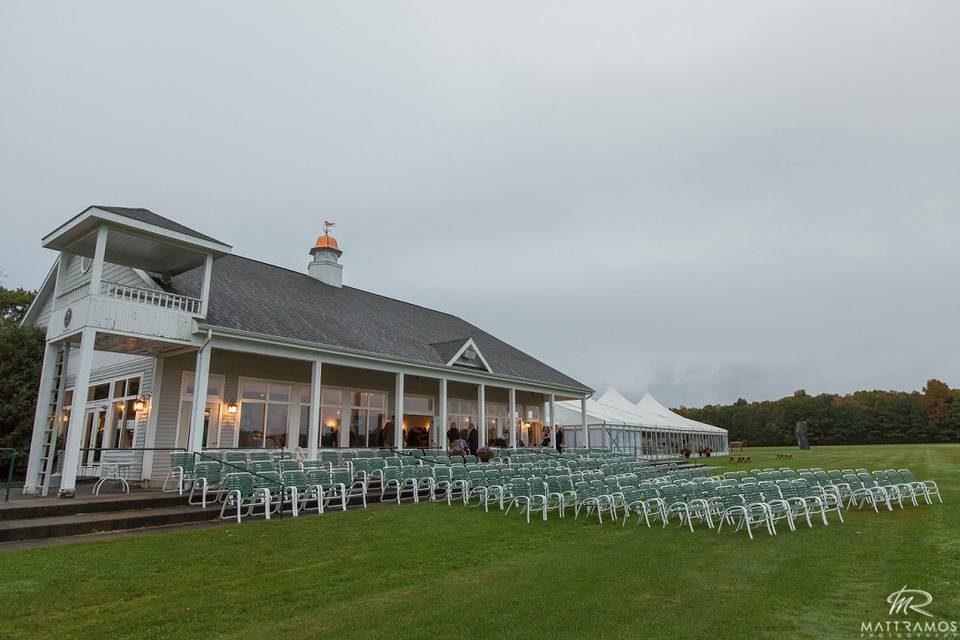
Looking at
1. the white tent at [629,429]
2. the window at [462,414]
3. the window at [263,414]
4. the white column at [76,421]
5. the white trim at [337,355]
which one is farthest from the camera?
the white tent at [629,429]

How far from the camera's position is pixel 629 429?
106 feet

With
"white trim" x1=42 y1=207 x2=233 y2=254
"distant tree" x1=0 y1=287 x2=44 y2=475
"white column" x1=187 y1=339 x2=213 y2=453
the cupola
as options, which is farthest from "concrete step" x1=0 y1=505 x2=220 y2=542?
the cupola

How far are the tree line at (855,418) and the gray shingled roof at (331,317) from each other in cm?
6531

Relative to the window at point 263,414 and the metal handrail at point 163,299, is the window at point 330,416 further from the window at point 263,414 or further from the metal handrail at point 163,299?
the metal handrail at point 163,299

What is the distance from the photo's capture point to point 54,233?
12898 mm

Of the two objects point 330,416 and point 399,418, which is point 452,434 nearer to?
point 399,418

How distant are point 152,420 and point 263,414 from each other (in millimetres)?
2927

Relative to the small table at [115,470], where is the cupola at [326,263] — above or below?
above

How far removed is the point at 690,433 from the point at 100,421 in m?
32.7

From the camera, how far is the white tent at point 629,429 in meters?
31.4

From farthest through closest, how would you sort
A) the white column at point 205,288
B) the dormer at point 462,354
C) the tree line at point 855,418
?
the tree line at point 855,418 < the dormer at point 462,354 < the white column at point 205,288

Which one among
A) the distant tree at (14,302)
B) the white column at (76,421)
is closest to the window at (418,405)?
the white column at (76,421)

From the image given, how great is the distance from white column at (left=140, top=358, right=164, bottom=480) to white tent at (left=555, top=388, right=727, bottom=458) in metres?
19.3

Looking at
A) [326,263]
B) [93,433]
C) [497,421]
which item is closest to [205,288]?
[93,433]
